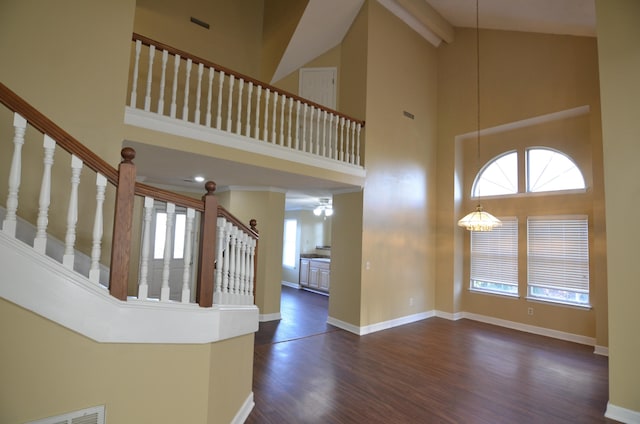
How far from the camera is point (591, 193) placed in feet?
16.1

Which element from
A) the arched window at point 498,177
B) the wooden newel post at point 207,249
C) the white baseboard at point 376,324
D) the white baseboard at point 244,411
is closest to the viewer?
the wooden newel post at point 207,249

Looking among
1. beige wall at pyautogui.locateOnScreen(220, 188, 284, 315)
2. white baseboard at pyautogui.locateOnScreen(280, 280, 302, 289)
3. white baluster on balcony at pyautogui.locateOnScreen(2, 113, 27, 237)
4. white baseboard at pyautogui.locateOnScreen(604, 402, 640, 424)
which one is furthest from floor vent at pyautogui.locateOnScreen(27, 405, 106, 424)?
white baseboard at pyautogui.locateOnScreen(280, 280, 302, 289)

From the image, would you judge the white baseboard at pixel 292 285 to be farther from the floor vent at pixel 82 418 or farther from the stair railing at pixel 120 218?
the floor vent at pixel 82 418

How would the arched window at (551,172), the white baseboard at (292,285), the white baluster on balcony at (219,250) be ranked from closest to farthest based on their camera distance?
the white baluster on balcony at (219,250) → the arched window at (551,172) → the white baseboard at (292,285)

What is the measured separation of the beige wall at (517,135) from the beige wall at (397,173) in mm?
329

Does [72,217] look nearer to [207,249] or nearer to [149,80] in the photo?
[207,249]

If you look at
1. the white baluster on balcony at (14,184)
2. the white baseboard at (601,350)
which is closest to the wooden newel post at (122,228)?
the white baluster on balcony at (14,184)

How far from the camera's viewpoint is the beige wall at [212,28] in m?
4.98

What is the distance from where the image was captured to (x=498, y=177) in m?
6.18

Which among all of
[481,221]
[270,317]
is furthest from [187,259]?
[270,317]

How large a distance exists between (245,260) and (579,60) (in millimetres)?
6182

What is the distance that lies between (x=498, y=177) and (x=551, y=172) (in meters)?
0.89

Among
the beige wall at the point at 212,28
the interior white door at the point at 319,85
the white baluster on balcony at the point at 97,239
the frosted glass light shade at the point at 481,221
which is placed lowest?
the white baluster on balcony at the point at 97,239

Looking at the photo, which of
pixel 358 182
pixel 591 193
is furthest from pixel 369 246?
pixel 591 193
